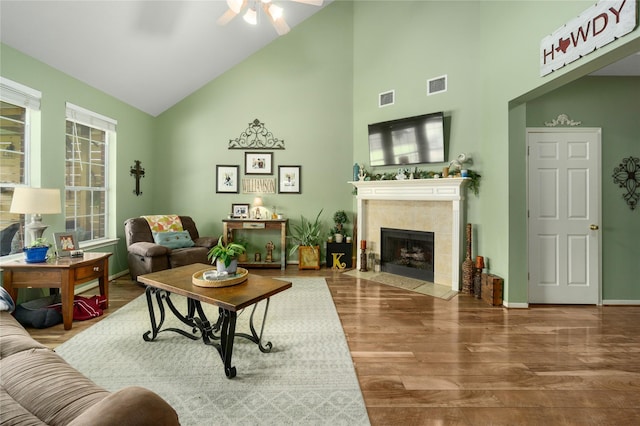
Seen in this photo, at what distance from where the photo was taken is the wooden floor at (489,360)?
5.66 ft

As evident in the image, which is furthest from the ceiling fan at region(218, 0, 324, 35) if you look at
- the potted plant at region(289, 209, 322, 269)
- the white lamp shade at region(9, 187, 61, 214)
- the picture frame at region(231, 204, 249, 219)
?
the potted plant at region(289, 209, 322, 269)

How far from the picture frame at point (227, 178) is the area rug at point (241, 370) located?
2882 millimetres

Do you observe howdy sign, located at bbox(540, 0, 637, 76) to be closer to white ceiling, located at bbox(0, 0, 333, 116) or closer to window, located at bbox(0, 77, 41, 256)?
white ceiling, located at bbox(0, 0, 333, 116)

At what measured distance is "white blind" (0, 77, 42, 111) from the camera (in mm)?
2830

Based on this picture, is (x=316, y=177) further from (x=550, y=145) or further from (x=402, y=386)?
(x=402, y=386)

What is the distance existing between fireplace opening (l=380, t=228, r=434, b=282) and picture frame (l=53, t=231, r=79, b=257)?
4.11 meters

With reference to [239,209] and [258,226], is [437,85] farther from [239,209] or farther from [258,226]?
[239,209]

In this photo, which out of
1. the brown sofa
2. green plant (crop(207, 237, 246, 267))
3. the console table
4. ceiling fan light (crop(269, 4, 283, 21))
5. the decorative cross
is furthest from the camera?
the console table

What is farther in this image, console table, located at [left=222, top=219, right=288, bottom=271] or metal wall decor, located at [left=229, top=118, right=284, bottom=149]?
metal wall decor, located at [left=229, top=118, right=284, bottom=149]

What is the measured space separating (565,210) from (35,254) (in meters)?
5.63

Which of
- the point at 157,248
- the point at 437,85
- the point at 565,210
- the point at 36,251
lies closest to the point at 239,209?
the point at 157,248

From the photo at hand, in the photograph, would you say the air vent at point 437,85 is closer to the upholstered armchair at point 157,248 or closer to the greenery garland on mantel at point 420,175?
the greenery garland on mantel at point 420,175

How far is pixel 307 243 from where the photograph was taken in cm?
523

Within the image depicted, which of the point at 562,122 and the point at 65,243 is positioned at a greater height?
the point at 562,122
